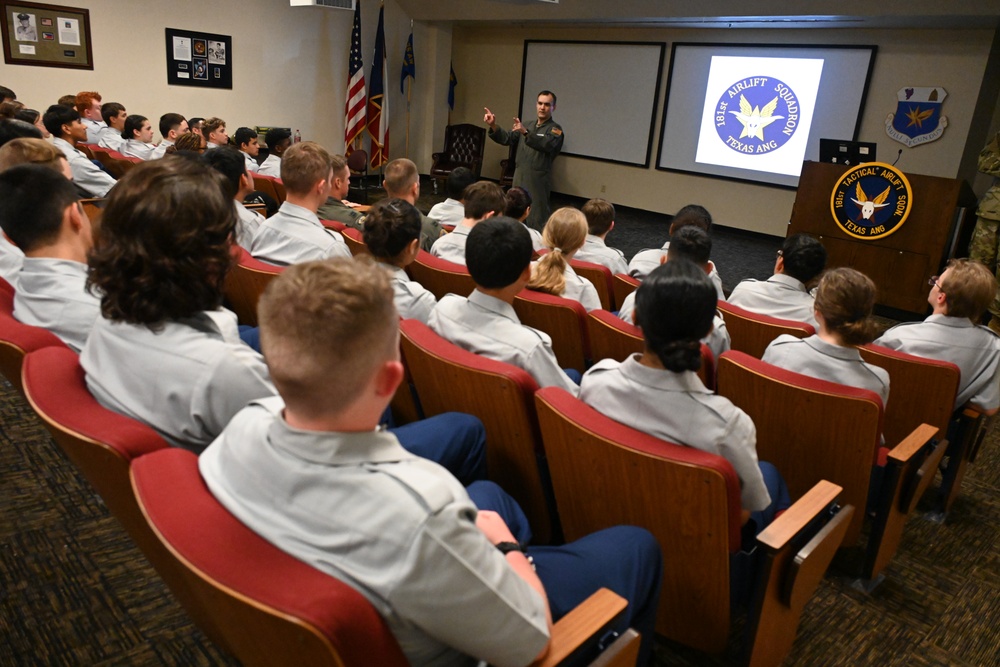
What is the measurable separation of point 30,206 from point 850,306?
2403mm

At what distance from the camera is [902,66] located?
23.7 ft

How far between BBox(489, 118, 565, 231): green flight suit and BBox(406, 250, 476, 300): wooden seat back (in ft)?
13.4

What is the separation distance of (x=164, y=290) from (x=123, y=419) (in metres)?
0.30

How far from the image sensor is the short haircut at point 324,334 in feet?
2.87

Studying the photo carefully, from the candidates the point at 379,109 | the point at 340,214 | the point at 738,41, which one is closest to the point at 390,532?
the point at 340,214

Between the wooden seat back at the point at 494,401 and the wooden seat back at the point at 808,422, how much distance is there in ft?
2.25

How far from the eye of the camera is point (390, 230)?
2.43m

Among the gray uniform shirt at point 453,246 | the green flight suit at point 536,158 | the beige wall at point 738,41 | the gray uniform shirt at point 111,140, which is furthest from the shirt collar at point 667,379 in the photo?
the beige wall at point 738,41

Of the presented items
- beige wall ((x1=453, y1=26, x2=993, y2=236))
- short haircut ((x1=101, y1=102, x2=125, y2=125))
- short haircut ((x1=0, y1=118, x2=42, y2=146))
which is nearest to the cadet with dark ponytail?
short haircut ((x1=0, y1=118, x2=42, y2=146))

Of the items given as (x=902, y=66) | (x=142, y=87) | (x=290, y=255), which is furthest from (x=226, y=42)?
(x=902, y=66)

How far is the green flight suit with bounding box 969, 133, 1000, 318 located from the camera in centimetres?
526

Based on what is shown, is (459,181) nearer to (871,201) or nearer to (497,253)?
(497,253)

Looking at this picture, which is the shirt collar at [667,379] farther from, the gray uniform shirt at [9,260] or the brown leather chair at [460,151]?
the brown leather chair at [460,151]

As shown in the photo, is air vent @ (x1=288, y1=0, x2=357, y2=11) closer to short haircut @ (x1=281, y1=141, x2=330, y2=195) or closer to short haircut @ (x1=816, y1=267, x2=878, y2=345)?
short haircut @ (x1=281, y1=141, x2=330, y2=195)
